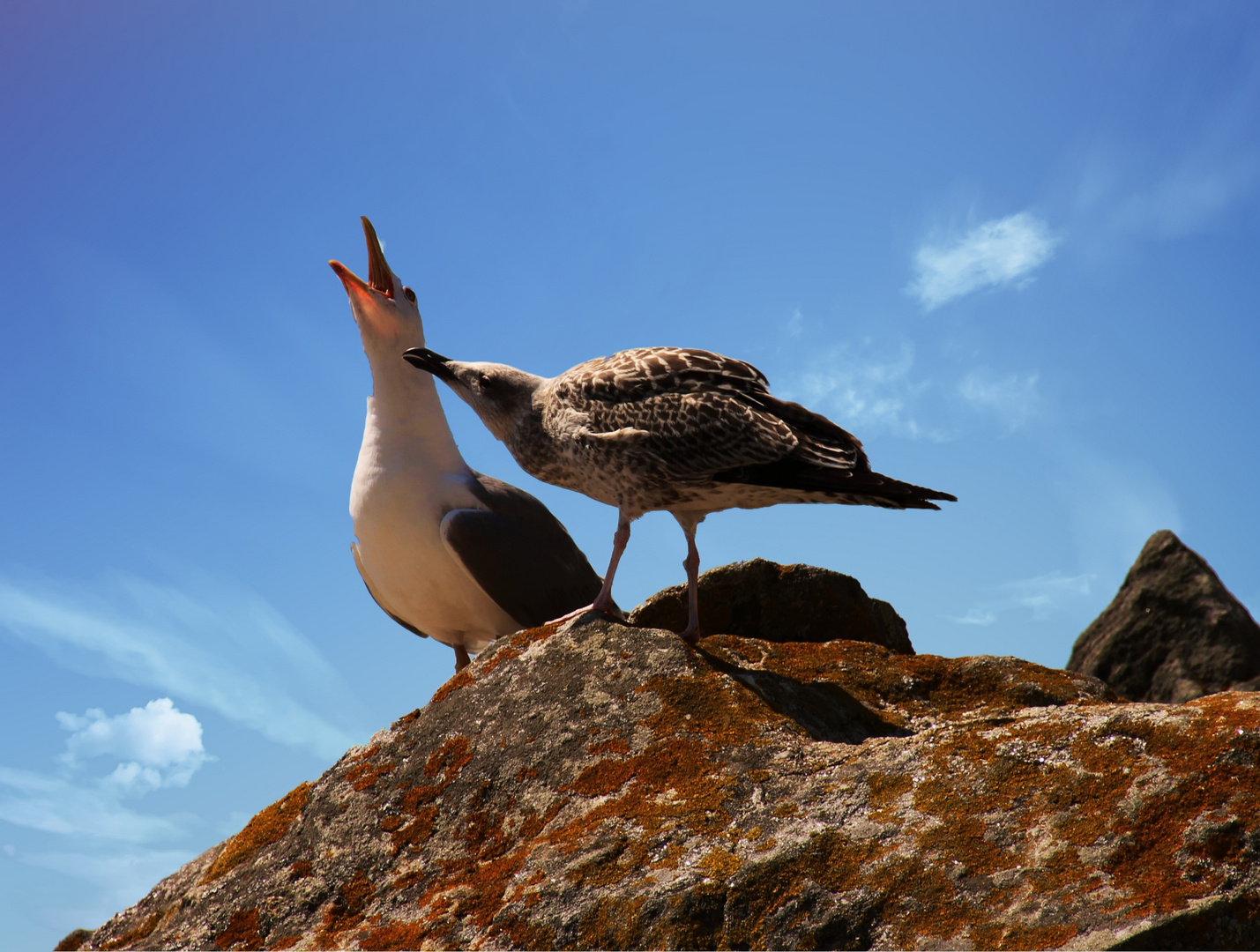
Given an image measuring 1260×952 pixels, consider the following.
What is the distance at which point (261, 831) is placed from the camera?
190 inches

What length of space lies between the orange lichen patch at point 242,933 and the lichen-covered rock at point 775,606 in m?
3.14

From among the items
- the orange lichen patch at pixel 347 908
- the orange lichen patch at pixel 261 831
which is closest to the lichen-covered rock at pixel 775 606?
the orange lichen patch at pixel 261 831

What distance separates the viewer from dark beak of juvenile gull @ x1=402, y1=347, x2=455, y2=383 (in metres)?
6.96

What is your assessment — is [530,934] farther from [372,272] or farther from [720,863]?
[372,272]

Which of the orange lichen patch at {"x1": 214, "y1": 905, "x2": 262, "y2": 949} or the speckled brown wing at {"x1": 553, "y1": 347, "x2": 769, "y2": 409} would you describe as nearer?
the orange lichen patch at {"x1": 214, "y1": 905, "x2": 262, "y2": 949}

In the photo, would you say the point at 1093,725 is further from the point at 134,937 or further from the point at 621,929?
the point at 134,937

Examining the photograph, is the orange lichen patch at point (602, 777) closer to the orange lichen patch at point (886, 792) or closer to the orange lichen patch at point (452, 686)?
the orange lichen patch at point (886, 792)

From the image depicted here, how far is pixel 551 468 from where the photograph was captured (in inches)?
243

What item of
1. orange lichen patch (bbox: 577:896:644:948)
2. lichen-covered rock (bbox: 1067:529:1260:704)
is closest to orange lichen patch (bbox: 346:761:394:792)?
orange lichen patch (bbox: 577:896:644:948)

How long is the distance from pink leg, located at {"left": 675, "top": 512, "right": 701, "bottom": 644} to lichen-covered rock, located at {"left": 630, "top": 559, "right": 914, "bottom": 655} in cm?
72

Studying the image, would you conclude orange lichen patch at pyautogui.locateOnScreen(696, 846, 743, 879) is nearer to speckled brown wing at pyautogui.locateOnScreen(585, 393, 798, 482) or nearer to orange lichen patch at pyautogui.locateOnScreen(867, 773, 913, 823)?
orange lichen patch at pyautogui.locateOnScreen(867, 773, 913, 823)

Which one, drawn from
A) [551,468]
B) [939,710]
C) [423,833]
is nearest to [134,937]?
[423,833]

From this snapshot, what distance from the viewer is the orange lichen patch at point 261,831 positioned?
15.4ft

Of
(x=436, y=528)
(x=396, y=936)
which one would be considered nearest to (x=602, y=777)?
(x=396, y=936)
